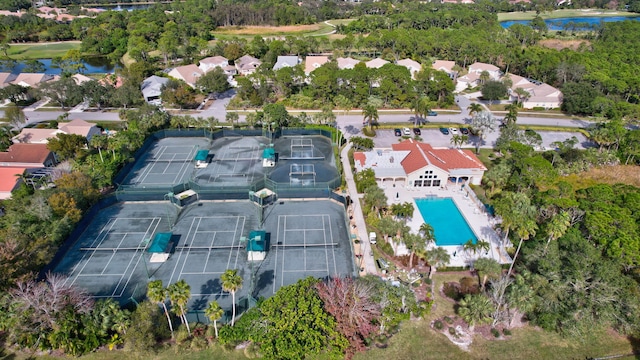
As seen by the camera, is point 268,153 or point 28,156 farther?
point 268,153

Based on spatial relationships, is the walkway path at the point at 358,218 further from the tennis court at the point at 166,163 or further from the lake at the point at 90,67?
the lake at the point at 90,67

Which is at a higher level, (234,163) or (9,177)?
(9,177)

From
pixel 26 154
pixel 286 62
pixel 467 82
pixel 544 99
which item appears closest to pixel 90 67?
pixel 286 62

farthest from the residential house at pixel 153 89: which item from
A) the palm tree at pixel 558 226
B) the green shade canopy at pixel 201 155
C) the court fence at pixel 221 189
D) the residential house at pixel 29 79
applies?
the palm tree at pixel 558 226

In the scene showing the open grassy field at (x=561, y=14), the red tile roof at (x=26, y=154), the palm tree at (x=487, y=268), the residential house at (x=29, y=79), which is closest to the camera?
the palm tree at (x=487, y=268)

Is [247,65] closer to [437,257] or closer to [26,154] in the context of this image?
[26,154]

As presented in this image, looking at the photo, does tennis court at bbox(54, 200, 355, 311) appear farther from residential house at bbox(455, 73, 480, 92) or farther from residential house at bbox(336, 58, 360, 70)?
residential house at bbox(455, 73, 480, 92)

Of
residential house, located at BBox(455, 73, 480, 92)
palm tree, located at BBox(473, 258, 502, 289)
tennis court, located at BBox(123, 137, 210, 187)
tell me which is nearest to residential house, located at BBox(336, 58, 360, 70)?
residential house, located at BBox(455, 73, 480, 92)
